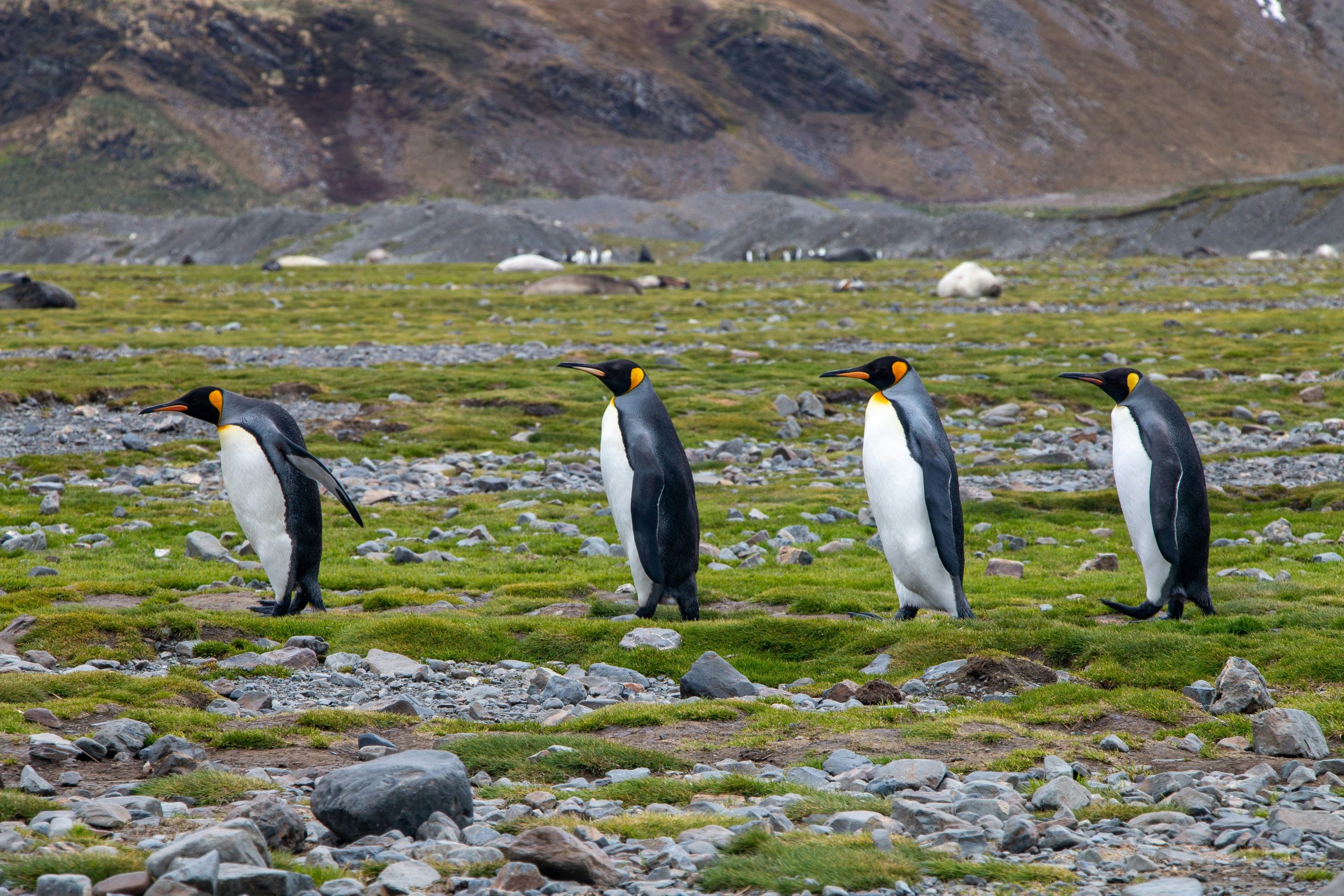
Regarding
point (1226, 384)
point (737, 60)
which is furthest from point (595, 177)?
point (1226, 384)

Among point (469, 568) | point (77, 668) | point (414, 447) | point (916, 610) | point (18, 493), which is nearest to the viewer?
point (77, 668)

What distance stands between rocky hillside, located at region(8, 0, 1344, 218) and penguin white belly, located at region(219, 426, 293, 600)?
462 ft

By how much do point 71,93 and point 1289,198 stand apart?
138608 mm

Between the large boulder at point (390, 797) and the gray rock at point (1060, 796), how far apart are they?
7.29 feet

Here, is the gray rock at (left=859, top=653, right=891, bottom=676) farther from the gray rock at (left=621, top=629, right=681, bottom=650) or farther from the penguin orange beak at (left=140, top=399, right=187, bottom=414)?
the penguin orange beak at (left=140, top=399, right=187, bottom=414)

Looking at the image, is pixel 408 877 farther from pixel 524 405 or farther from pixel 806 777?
pixel 524 405

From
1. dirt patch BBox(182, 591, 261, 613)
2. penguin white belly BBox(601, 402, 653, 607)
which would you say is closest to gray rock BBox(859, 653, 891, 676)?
penguin white belly BBox(601, 402, 653, 607)

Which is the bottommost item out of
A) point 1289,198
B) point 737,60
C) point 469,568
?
point 469,568

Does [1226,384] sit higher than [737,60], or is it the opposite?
[737,60]

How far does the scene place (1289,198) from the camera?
75.6m

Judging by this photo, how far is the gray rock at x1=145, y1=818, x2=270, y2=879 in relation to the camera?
12.1ft

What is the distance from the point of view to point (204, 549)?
1083 cm

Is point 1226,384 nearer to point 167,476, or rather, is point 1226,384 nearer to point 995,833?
point 167,476

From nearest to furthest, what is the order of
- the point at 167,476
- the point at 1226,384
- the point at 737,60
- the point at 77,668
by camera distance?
the point at 77,668 < the point at 167,476 < the point at 1226,384 < the point at 737,60
